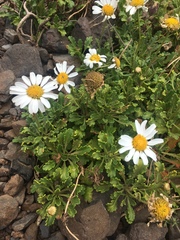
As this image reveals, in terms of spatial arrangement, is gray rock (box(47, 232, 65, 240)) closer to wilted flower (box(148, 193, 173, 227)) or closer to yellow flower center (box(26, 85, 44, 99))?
wilted flower (box(148, 193, 173, 227))

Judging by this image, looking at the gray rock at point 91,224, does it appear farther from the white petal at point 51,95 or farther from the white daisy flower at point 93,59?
the white daisy flower at point 93,59

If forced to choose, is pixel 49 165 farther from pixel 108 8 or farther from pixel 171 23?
pixel 171 23

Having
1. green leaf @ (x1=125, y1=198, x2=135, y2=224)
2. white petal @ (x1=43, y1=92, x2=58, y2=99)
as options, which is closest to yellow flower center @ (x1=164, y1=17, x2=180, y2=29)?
white petal @ (x1=43, y1=92, x2=58, y2=99)

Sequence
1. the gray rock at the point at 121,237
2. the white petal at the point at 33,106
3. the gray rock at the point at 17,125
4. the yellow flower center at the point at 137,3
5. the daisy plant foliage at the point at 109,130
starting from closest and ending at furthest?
the white petal at the point at 33,106
the daisy plant foliage at the point at 109,130
the gray rock at the point at 121,237
the gray rock at the point at 17,125
the yellow flower center at the point at 137,3

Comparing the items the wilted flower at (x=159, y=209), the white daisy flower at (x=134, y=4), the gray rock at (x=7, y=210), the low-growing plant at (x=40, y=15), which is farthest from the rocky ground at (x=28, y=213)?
the white daisy flower at (x=134, y=4)

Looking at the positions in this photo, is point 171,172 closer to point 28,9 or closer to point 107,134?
point 107,134

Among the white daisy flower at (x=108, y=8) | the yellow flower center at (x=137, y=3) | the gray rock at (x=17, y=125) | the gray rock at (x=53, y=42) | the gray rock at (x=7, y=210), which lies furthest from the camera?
the gray rock at (x=53, y=42)
